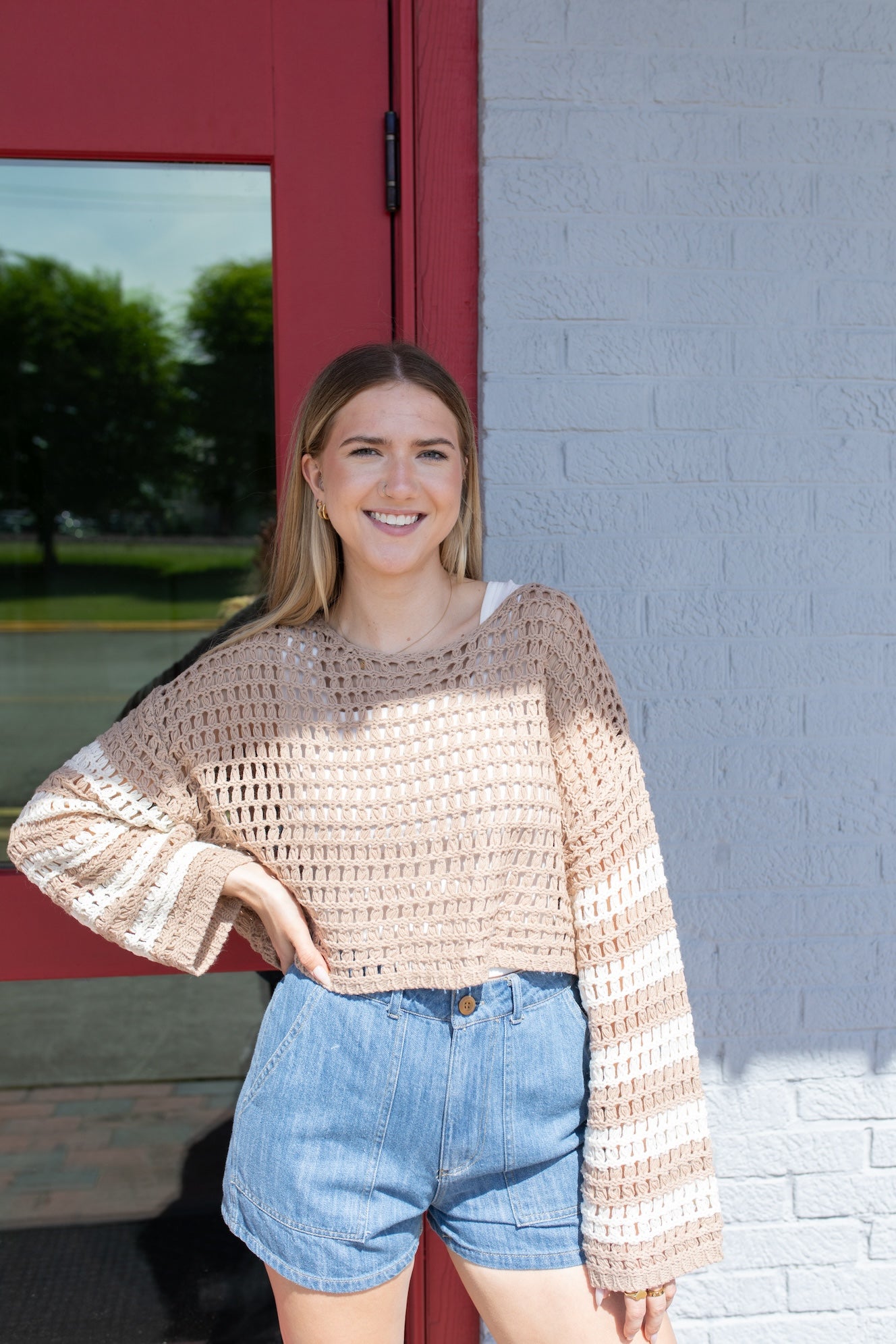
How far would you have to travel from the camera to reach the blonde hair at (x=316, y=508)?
1.50 m

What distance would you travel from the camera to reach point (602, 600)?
1901mm

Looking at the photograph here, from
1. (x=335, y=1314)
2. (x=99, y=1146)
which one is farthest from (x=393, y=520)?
(x=99, y=1146)

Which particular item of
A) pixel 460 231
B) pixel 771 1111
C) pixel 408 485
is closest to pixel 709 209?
pixel 460 231

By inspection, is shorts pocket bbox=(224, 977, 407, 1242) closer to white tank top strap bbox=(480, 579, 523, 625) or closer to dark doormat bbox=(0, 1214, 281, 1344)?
white tank top strap bbox=(480, 579, 523, 625)

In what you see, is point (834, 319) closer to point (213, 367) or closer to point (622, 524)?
point (622, 524)

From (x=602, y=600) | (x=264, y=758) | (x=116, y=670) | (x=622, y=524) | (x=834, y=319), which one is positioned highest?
(x=834, y=319)

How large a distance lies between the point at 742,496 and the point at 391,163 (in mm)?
810

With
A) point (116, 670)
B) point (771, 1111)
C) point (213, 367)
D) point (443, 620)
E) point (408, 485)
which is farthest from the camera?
point (116, 670)

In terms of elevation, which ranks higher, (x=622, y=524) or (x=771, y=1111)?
(x=622, y=524)

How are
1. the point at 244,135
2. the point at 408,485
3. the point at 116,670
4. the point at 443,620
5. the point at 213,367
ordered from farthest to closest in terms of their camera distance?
the point at 116,670
the point at 213,367
the point at 244,135
the point at 443,620
the point at 408,485

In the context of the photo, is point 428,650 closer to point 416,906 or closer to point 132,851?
point 416,906

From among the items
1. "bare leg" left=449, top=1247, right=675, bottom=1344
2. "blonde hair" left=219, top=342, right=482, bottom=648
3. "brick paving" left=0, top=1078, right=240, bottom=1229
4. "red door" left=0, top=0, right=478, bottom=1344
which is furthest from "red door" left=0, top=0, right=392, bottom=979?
"brick paving" left=0, top=1078, right=240, bottom=1229

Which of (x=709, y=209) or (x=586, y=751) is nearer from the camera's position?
(x=586, y=751)

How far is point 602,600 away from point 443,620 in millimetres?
447
